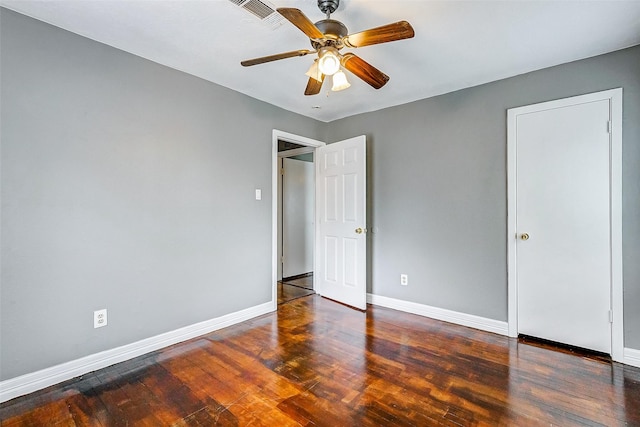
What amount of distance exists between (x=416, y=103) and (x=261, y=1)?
7.15 feet

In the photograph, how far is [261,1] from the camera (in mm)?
1781

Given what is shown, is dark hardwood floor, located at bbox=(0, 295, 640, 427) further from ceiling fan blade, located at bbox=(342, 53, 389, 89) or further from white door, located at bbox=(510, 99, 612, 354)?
ceiling fan blade, located at bbox=(342, 53, 389, 89)

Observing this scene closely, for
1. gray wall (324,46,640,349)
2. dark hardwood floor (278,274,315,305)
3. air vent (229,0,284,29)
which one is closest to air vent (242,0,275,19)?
air vent (229,0,284,29)

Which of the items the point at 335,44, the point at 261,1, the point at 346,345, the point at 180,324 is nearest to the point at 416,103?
the point at 335,44

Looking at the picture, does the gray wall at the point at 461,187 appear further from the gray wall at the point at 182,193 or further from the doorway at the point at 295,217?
the doorway at the point at 295,217

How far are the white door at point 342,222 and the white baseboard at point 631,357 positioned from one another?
2.15 metres

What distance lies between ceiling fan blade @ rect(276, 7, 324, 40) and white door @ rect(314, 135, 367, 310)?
1.93 meters

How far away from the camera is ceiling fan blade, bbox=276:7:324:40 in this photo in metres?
1.46

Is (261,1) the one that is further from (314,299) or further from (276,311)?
(314,299)

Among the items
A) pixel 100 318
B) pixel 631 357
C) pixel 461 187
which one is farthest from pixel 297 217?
pixel 631 357

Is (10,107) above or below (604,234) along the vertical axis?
above

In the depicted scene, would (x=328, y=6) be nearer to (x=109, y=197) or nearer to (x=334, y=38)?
(x=334, y=38)

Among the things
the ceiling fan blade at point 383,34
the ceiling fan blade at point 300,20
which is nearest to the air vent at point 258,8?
the ceiling fan blade at point 300,20

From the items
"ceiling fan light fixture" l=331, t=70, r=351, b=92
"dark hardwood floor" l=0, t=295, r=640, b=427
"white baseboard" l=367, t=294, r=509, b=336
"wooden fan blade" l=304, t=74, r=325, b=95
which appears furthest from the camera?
"white baseboard" l=367, t=294, r=509, b=336
